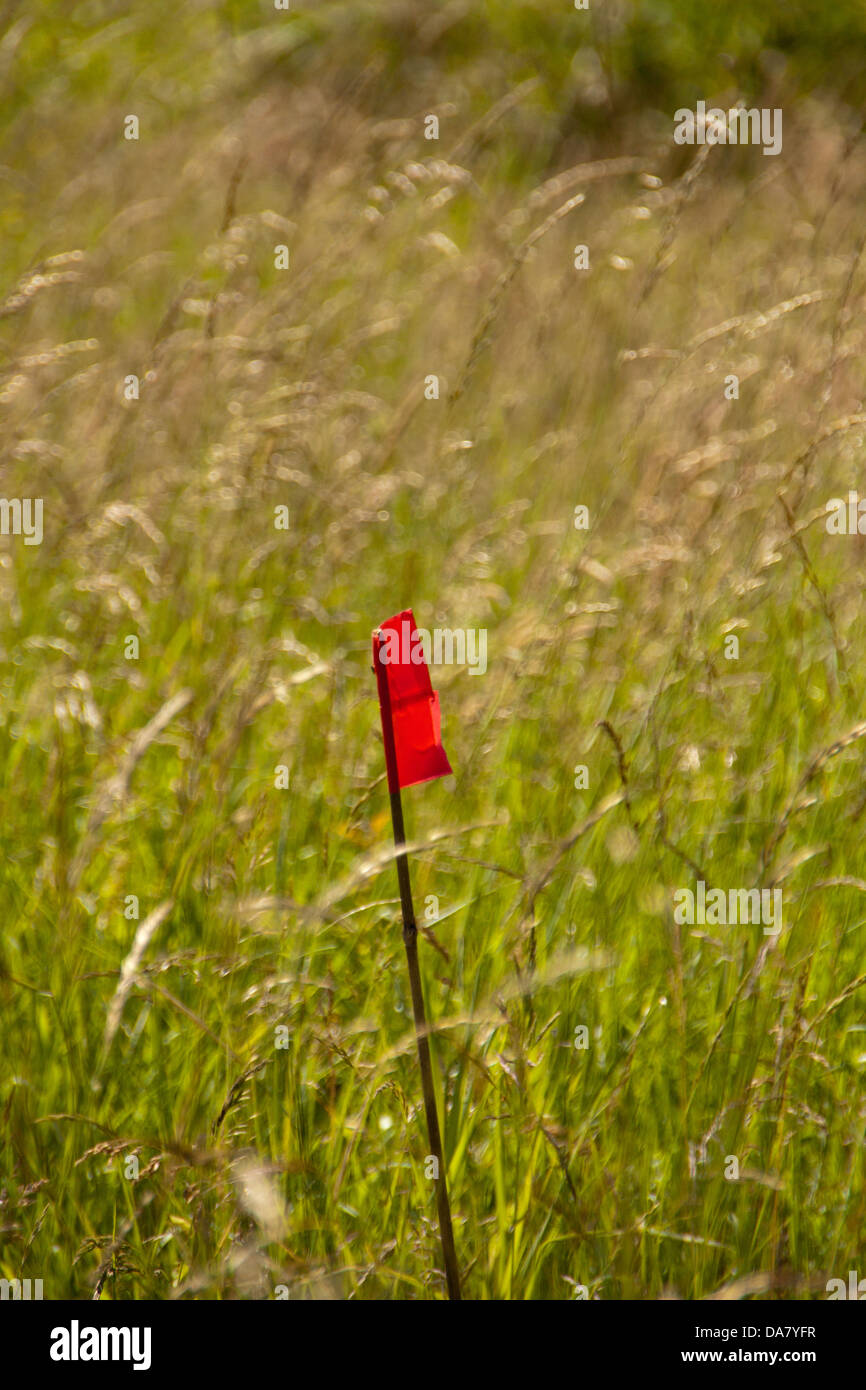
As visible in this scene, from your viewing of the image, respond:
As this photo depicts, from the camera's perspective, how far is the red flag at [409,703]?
2.96ft

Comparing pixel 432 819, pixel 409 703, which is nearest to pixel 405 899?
pixel 409 703

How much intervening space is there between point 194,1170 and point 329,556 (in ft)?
3.94

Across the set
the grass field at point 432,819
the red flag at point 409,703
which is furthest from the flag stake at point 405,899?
the grass field at point 432,819

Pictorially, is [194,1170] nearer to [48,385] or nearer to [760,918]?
[760,918]

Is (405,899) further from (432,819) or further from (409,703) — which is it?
(432,819)

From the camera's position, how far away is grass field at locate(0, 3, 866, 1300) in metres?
1.28

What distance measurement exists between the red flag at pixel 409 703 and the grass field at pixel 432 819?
0.61 feet

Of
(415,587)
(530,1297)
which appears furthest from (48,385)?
(530,1297)

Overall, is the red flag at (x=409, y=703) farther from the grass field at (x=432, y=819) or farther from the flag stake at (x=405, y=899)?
the grass field at (x=432, y=819)

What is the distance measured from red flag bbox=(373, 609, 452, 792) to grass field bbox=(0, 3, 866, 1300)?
184mm

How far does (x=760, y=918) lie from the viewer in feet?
5.26

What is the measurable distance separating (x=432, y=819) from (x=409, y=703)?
107cm

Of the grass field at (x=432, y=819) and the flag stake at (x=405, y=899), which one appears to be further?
the grass field at (x=432, y=819)

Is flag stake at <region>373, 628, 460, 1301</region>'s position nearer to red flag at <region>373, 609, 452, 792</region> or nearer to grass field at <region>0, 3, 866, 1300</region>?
red flag at <region>373, 609, 452, 792</region>
